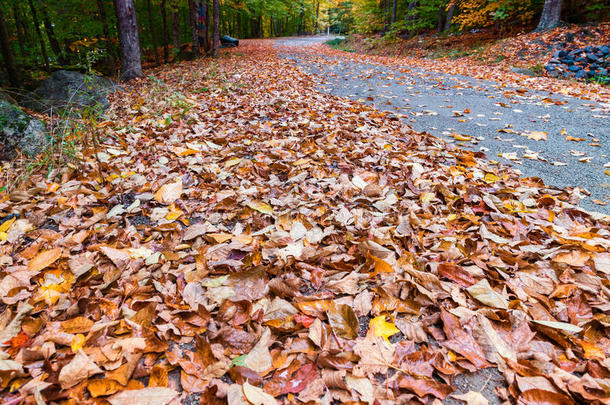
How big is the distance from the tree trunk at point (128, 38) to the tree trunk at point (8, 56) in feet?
6.95

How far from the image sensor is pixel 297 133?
11.0ft

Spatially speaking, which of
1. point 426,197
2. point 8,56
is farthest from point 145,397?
point 8,56

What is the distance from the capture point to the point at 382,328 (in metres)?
1.26

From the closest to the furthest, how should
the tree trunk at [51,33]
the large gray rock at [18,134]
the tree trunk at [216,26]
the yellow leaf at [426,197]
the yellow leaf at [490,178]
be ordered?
the yellow leaf at [426,197]
the yellow leaf at [490,178]
the large gray rock at [18,134]
the tree trunk at [51,33]
the tree trunk at [216,26]

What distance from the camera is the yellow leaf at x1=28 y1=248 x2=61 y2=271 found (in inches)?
60.9

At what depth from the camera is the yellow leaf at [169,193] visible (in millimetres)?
2180

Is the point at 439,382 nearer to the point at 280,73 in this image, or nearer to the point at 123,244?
the point at 123,244

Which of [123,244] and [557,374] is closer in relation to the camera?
[557,374]

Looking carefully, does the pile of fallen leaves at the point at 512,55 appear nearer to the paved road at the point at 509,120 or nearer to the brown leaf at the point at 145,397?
the paved road at the point at 509,120

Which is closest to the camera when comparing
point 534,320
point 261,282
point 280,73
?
point 534,320

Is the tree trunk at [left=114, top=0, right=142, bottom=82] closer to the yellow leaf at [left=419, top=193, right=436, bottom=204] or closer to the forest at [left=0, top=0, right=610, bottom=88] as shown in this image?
the forest at [left=0, top=0, right=610, bottom=88]

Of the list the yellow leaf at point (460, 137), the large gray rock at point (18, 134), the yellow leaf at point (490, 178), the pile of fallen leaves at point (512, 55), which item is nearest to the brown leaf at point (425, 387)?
the yellow leaf at point (490, 178)

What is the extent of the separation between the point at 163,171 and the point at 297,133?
145cm

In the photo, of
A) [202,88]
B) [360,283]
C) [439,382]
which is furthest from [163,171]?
[202,88]
